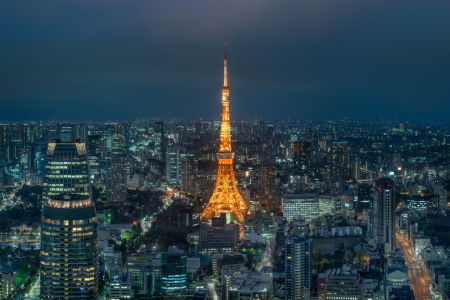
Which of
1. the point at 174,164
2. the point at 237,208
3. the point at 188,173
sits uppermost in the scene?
the point at 174,164

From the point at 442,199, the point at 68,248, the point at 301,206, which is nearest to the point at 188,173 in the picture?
the point at 301,206

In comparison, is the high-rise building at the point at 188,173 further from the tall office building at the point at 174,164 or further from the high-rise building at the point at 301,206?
the high-rise building at the point at 301,206

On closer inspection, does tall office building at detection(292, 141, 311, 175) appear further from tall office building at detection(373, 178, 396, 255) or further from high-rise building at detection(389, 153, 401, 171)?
tall office building at detection(373, 178, 396, 255)

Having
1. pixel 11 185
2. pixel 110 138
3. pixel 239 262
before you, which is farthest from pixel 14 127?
pixel 239 262

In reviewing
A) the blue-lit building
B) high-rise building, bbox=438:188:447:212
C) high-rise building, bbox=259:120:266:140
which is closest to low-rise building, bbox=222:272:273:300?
the blue-lit building

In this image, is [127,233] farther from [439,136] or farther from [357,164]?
[439,136]

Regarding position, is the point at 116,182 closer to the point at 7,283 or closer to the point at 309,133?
the point at 7,283

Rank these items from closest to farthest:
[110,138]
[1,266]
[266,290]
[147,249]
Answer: [266,290]
[1,266]
[147,249]
[110,138]
